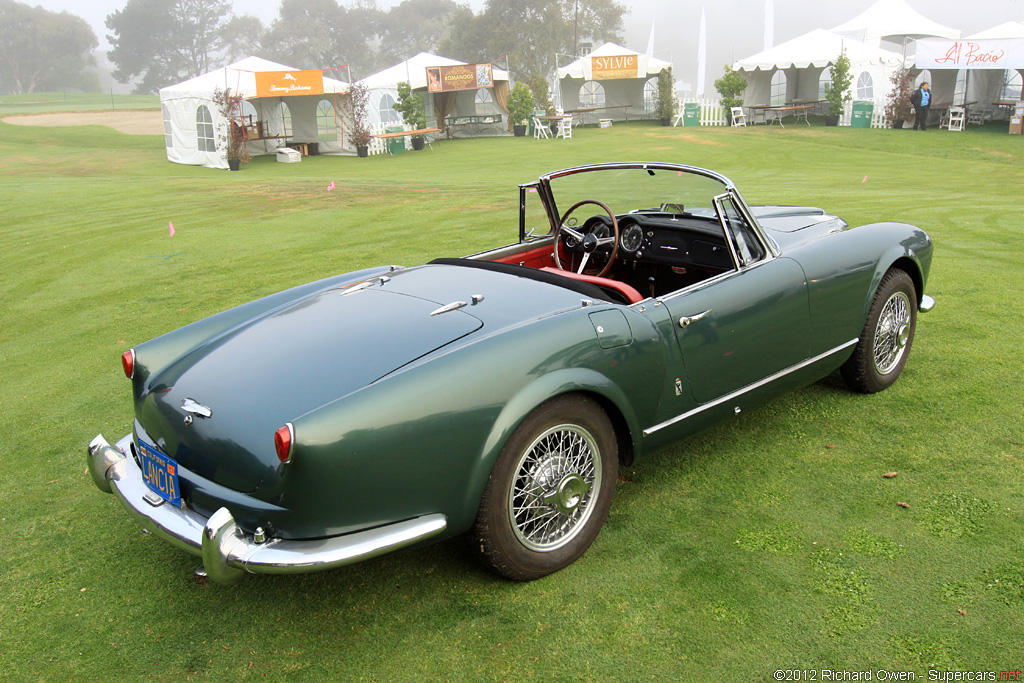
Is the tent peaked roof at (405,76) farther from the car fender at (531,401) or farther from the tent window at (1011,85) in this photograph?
the car fender at (531,401)

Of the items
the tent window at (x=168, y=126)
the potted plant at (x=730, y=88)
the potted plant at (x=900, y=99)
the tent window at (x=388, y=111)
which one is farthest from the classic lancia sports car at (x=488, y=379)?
the potted plant at (x=730, y=88)

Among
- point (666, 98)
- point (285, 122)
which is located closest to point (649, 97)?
point (666, 98)

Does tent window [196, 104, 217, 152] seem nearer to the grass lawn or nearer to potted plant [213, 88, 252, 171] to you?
potted plant [213, 88, 252, 171]

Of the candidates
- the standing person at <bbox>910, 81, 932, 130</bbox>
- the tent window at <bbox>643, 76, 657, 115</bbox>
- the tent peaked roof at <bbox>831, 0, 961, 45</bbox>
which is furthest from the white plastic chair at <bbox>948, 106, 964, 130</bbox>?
the tent window at <bbox>643, 76, 657, 115</bbox>

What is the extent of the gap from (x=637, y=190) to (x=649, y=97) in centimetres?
3409

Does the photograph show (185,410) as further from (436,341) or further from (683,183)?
(683,183)

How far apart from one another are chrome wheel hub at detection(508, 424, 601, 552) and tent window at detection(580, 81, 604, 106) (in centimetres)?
3551

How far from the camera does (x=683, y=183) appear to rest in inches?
160

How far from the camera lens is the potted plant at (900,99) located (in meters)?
25.1

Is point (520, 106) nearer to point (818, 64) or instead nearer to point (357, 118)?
point (357, 118)

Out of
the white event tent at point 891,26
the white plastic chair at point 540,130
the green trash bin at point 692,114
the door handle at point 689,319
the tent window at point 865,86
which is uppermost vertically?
the white event tent at point 891,26

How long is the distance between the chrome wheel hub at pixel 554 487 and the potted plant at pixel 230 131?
21641 mm

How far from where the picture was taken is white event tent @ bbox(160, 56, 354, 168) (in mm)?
22922

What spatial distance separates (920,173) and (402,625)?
1713cm
